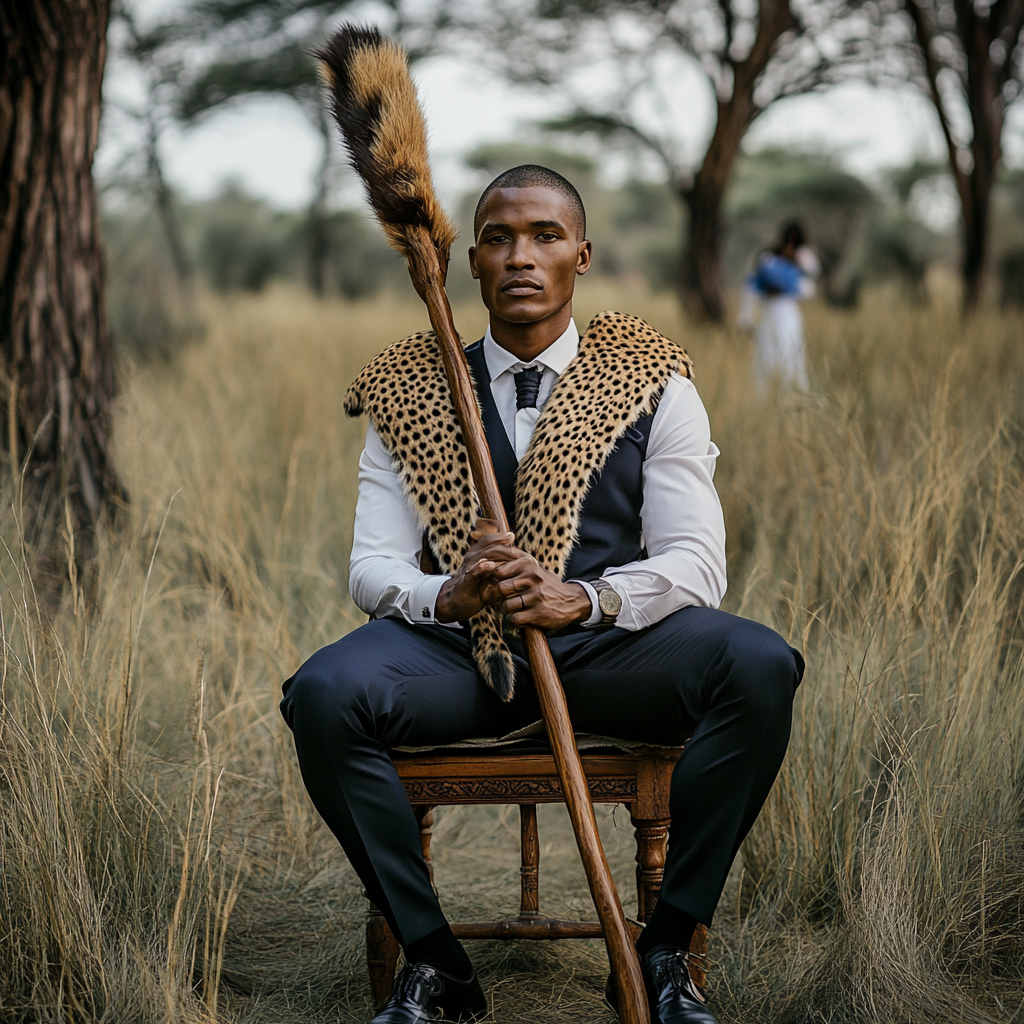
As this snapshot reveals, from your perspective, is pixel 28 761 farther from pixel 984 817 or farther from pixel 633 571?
pixel 984 817


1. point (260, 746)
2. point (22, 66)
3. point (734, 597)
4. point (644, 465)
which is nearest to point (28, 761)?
point (260, 746)

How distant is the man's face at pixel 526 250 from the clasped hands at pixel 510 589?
0.51 meters

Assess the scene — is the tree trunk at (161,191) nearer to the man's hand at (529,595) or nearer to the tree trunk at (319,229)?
the tree trunk at (319,229)

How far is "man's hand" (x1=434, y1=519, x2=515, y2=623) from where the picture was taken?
2.06 m

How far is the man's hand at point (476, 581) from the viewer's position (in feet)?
6.75

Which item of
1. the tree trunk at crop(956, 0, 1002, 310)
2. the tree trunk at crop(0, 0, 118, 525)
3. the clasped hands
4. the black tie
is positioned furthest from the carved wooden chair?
the tree trunk at crop(956, 0, 1002, 310)

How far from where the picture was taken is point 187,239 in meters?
27.5

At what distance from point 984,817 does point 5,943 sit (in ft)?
6.07

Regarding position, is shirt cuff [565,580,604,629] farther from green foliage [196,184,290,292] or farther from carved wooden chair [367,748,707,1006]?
green foliage [196,184,290,292]

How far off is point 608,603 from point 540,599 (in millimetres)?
156

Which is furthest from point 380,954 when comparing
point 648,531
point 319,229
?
point 319,229

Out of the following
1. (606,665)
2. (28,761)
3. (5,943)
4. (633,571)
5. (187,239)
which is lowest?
(5,943)

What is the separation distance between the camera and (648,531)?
2277 millimetres

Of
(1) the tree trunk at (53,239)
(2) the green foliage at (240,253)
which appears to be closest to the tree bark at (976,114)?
(1) the tree trunk at (53,239)
